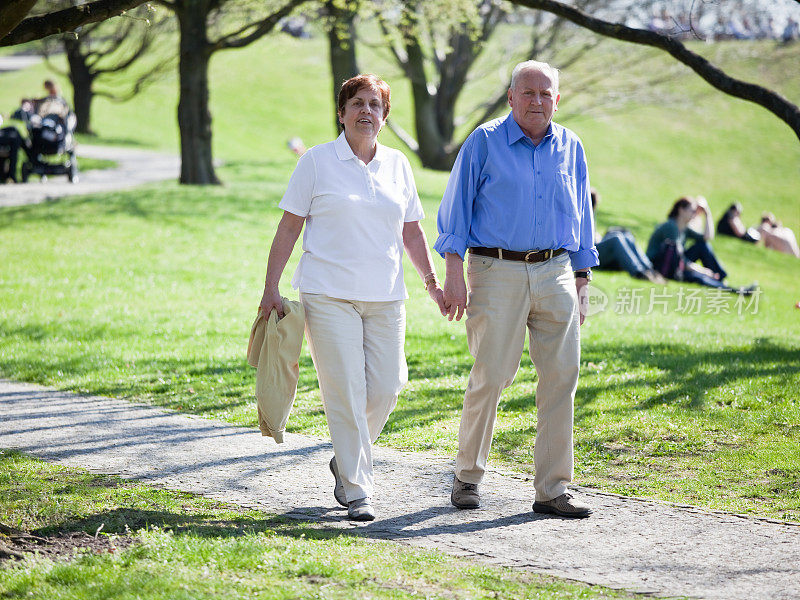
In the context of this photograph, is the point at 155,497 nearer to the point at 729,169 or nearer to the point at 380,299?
the point at 380,299

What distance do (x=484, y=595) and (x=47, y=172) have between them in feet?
64.8

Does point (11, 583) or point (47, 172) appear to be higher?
point (47, 172)

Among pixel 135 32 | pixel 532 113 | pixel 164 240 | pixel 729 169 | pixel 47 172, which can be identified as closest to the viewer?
pixel 532 113

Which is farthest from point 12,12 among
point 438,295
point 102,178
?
point 102,178

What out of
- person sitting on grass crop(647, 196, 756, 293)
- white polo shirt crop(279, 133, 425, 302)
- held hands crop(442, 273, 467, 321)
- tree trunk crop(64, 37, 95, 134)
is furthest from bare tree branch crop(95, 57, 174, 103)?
held hands crop(442, 273, 467, 321)

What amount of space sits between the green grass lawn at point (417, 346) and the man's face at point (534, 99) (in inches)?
90.7

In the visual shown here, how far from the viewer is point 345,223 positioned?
5.14 meters

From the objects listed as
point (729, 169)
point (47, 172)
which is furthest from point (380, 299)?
point (729, 169)

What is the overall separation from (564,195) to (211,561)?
103 inches

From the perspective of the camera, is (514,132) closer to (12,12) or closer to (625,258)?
(12,12)

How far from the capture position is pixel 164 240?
1591 centimetres

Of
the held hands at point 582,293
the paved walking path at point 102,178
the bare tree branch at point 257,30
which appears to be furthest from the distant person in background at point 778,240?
the held hands at point 582,293

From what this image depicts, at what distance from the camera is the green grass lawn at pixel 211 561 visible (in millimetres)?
3961

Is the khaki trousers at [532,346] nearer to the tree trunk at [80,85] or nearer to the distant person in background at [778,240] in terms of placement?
the distant person in background at [778,240]
